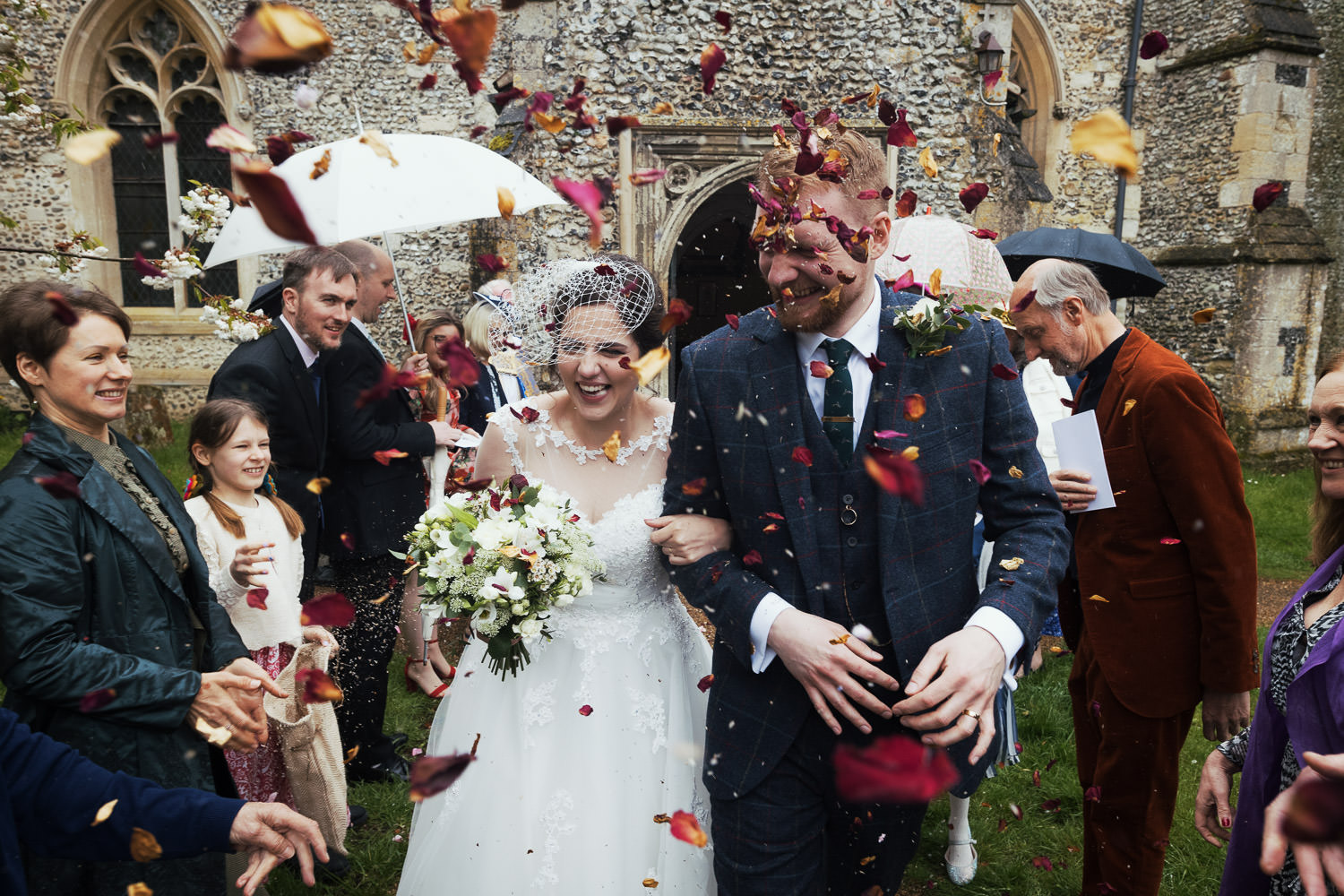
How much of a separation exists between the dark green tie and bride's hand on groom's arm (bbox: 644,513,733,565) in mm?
388

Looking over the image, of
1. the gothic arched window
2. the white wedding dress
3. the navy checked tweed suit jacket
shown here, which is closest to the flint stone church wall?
the gothic arched window

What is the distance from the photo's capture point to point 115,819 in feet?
5.87

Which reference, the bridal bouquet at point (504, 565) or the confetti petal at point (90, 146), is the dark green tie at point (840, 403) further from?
the confetti petal at point (90, 146)

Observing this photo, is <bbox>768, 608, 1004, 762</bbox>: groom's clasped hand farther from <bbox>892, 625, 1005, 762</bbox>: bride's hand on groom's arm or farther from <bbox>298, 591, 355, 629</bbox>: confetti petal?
<bbox>298, 591, 355, 629</bbox>: confetti petal

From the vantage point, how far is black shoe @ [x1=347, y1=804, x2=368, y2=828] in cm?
374

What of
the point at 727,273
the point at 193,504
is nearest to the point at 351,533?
the point at 193,504

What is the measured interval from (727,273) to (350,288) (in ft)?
35.9

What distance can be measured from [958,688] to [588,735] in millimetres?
1399

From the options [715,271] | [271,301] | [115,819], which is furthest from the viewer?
[715,271]

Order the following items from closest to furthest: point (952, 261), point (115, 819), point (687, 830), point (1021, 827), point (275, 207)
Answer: point (275, 207) → point (115, 819) → point (687, 830) → point (1021, 827) → point (952, 261)

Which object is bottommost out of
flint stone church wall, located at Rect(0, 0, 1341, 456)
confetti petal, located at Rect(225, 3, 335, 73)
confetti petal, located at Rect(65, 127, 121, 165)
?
A: confetti petal, located at Rect(65, 127, 121, 165)

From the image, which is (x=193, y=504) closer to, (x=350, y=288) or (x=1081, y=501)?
(x=350, y=288)

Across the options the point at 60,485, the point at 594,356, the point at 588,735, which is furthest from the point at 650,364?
the point at 60,485

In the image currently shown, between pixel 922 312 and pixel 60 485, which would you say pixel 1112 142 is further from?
pixel 60 485
